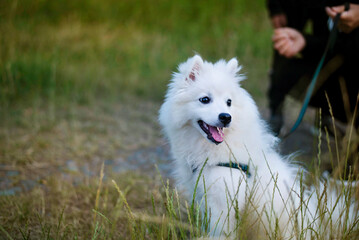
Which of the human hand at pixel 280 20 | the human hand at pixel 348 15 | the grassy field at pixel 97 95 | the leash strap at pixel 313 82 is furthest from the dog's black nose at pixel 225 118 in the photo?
the human hand at pixel 280 20

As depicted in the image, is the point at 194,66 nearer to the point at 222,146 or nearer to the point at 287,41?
the point at 222,146

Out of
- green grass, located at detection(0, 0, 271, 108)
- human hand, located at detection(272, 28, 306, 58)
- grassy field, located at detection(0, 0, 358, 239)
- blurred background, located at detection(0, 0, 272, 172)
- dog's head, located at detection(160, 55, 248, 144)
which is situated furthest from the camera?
green grass, located at detection(0, 0, 271, 108)

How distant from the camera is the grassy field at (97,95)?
2.33m

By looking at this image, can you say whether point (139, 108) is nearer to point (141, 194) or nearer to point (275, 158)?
point (141, 194)

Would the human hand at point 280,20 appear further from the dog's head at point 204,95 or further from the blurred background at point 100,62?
the dog's head at point 204,95

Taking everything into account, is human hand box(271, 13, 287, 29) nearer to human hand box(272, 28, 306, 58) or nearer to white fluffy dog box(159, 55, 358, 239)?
human hand box(272, 28, 306, 58)

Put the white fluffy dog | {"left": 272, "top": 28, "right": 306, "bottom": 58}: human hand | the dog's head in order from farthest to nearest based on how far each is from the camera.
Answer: {"left": 272, "top": 28, "right": 306, "bottom": 58}: human hand < the dog's head < the white fluffy dog

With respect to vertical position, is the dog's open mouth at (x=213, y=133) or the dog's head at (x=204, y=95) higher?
the dog's head at (x=204, y=95)

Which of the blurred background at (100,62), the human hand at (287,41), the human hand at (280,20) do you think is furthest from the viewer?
the blurred background at (100,62)

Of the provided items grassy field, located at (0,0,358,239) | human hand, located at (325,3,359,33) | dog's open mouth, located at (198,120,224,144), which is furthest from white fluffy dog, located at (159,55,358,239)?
human hand, located at (325,3,359,33)

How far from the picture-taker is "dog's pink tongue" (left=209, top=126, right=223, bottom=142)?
2076 millimetres

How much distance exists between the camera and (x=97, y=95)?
5.95m

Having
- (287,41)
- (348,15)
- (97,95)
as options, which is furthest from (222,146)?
(97,95)

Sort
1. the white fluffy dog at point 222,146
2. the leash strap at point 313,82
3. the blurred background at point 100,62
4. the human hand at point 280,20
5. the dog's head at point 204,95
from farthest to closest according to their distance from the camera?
the blurred background at point 100,62 → the human hand at point 280,20 → the leash strap at point 313,82 → the dog's head at point 204,95 → the white fluffy dog at point 222,146
